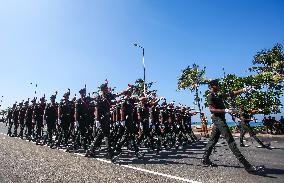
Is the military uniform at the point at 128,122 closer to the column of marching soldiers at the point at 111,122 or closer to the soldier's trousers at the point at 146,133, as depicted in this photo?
the column of marching soldiers at the point at 111,122

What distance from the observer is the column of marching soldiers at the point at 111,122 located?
10.6 metres

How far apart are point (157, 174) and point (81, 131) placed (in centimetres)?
588

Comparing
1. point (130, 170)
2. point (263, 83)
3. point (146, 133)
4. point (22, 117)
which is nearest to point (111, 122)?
point (146, 133)

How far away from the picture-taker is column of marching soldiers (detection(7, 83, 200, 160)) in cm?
1062

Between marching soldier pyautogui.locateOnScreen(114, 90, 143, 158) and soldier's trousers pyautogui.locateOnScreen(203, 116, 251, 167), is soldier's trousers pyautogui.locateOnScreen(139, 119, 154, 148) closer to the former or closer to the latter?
marching soldier pyautogui.locateOnScreen(114, 90, 143, 158)

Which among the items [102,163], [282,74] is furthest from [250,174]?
[282,74]

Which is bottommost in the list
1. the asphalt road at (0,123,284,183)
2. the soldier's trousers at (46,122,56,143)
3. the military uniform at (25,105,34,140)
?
the asphalt road at (0,123,284,183)

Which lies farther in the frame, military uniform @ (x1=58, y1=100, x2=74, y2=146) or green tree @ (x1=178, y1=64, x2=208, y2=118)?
green tree @ (x1=178, y1=64, x2=208, y2=118)

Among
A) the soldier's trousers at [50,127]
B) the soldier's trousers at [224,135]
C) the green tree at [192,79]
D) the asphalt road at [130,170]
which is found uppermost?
the green tree at [192,79]

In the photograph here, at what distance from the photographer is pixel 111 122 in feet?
36.0

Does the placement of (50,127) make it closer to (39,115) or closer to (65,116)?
(65,116)

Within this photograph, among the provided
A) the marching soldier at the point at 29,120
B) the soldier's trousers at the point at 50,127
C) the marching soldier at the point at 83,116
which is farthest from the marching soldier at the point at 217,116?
the marching soldier at the point at 29,120

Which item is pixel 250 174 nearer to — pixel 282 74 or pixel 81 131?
pixel 81 131

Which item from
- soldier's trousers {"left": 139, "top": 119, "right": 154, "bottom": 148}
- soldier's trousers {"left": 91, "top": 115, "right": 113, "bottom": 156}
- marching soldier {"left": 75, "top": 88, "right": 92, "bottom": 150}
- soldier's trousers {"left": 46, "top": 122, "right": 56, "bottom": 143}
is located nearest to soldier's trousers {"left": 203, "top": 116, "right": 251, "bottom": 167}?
soldier's trousers {"left": 91, "top": 115, "right": 113, "bottom": 156}
